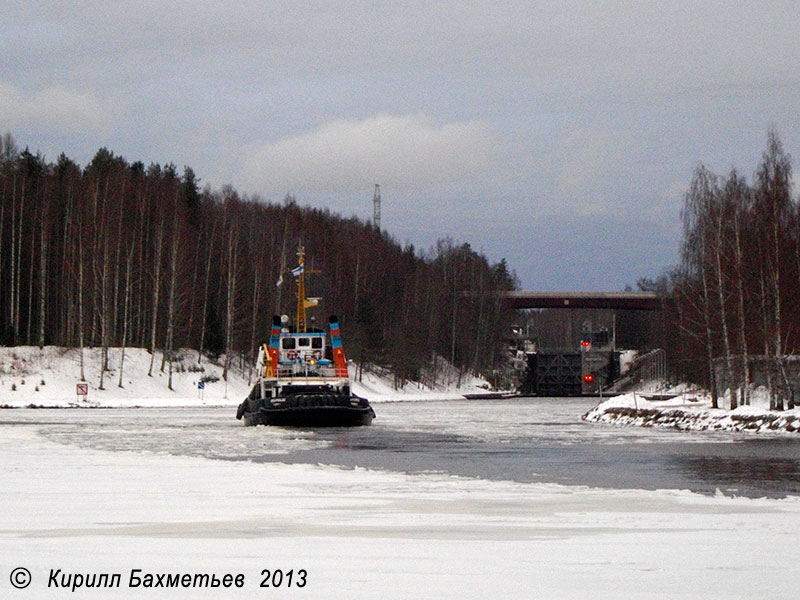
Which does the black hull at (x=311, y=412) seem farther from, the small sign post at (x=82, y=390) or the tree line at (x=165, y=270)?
the tree line at (x=165, y=270)

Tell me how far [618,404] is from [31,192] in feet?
162

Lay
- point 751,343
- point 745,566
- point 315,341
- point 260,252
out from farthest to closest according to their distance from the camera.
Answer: point 260,252 < point 315,341 < point 751,343 < point 745,566

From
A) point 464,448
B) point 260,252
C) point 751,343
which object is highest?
point 260,252

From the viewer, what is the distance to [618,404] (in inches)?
2324

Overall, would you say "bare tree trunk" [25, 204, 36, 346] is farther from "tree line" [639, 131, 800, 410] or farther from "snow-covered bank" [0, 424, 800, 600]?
"snow-covered bank" [0, 424, 800, 600]

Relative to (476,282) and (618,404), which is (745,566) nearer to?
(618,404)

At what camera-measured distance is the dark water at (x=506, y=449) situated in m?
21.7

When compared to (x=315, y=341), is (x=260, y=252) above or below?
above

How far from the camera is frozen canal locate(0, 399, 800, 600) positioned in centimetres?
990

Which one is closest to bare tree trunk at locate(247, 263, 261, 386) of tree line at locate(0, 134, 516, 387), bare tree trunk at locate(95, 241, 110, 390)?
tree line at locate(0, 134, 516, 387)

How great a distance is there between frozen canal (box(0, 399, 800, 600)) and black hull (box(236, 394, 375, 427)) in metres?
15.6

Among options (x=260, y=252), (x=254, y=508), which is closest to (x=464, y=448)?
(x=254, y=508)

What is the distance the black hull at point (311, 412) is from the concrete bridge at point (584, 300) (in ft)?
313

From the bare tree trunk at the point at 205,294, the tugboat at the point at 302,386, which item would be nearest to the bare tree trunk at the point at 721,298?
the tugboat at the point at 302,386
